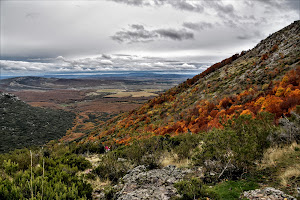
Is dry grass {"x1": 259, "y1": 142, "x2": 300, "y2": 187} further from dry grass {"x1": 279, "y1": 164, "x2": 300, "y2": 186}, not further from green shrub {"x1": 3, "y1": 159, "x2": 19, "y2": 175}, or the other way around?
green shrub {"x1": 3, "y1": 159, "x2": 19, "y2": 175}

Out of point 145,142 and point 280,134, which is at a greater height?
A: point 280,134

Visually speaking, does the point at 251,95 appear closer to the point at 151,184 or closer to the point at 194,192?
the point at 151,184

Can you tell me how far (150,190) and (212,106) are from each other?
579 inches

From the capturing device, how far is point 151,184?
5.30 metres

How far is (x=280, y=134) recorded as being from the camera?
6.33m

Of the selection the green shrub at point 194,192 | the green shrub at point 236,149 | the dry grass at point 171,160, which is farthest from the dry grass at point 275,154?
the dry grass at point 171,160

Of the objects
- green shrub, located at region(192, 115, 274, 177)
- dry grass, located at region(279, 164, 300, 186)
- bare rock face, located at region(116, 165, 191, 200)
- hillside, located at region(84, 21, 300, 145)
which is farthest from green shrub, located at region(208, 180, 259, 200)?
hillside, located at region(84, 21, 300, 145)

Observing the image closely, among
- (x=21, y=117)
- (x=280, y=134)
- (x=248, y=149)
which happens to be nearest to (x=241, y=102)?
(x=280, y=134)

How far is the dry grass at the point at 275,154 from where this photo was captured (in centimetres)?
528

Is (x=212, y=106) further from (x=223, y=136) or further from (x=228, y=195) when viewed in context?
(x=228, y=195)

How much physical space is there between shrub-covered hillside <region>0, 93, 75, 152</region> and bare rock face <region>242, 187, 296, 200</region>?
38.2 m

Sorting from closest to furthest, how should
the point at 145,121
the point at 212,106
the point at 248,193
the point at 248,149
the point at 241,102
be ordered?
the point at 248,193 < the point at 248,149 < the point at 241,102 < the point at 212,106 < the point at 145,121

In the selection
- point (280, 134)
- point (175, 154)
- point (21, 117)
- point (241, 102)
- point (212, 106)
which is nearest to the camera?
point (280, 134)

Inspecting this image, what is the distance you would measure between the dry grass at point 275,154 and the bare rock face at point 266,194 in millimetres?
1649
